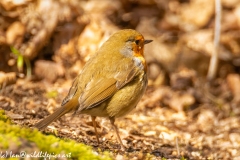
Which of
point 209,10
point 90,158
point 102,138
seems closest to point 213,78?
point 209,10

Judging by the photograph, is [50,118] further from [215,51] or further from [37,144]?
[215,51]

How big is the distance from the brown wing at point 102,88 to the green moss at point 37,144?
3.47ft

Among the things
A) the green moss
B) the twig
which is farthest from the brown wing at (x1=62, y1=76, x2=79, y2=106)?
the twig

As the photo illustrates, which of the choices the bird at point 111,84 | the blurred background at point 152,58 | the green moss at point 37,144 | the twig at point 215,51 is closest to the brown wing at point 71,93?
the bird at point 111,84

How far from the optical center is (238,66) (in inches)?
321

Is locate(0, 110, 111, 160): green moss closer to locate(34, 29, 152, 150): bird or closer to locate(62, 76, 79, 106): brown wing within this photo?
locate(34, 29, 152, 150): bird

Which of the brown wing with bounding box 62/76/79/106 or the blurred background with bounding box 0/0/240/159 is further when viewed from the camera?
the blurred background with bounding box 0/0/240/159

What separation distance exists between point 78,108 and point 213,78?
167 inches

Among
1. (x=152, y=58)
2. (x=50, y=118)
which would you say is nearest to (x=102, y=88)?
(x=50, y=118)

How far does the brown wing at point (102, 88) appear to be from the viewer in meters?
4.25

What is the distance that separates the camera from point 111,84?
14.6 feet

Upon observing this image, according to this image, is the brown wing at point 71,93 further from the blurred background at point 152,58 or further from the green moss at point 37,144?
A: the green moss at point 37,144

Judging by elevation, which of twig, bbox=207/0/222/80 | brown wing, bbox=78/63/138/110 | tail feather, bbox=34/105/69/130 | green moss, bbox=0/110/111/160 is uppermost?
twig, bbox=207/0/222/80

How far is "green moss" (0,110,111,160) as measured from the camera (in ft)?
9.27
